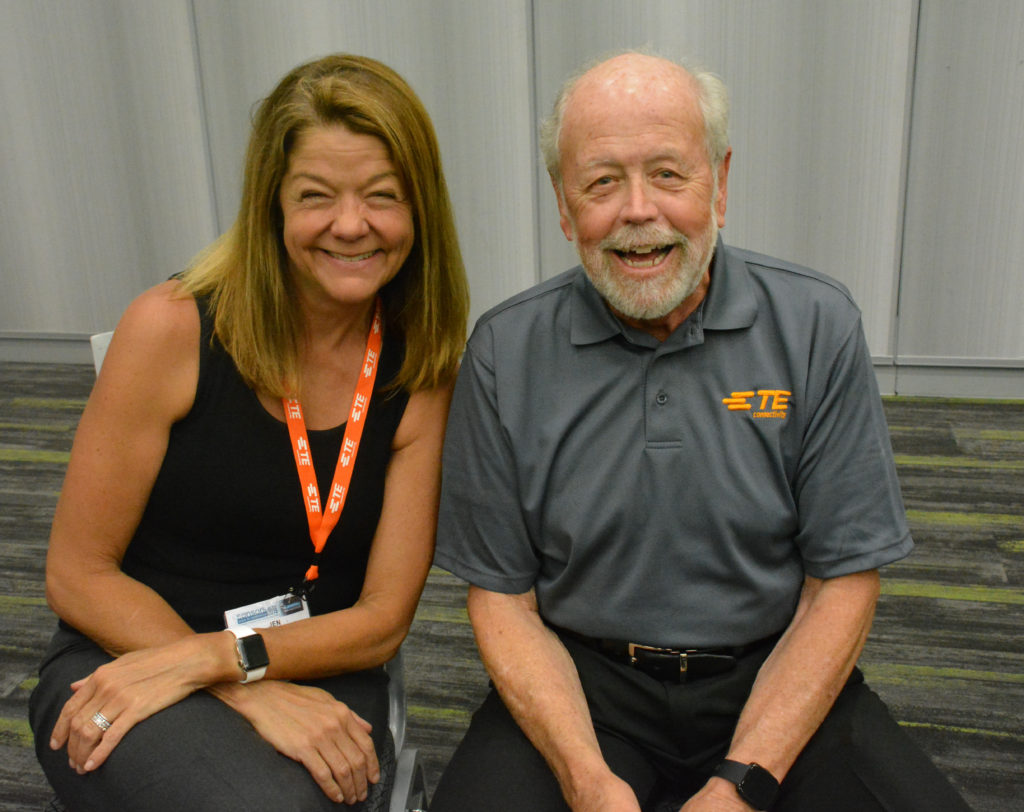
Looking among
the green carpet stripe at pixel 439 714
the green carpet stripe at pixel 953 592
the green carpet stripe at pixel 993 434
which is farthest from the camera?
the green carpet stripe at pixel 993 434

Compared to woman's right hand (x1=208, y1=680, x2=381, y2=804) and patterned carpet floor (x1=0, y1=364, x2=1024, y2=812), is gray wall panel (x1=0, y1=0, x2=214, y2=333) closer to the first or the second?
patterned carpet floor (x1=0, y1=364, x2=1024, y2=812)

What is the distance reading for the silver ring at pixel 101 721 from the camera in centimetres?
123

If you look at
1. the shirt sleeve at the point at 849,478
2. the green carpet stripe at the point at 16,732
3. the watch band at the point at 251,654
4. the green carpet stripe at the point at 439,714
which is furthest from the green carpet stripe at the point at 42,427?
the shirt sleeve at the point at 849,478

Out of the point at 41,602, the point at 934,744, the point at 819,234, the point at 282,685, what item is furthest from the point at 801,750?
the point at 819,234

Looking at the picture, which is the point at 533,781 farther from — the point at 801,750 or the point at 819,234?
the point at 819,234

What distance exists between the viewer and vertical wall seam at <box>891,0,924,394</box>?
3912mm

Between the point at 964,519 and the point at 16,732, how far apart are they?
284 cm

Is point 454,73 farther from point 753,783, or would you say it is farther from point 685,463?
point 753,783

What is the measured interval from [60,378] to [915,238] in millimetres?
4288

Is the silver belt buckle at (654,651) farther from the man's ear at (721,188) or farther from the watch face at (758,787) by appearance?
the man's ear at (721,188)

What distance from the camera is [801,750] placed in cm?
132

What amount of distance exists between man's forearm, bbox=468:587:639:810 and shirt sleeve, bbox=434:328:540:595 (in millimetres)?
42

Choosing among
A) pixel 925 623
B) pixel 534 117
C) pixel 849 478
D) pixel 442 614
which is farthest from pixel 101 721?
pixel 534 117

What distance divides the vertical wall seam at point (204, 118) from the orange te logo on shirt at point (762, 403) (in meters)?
4.09
